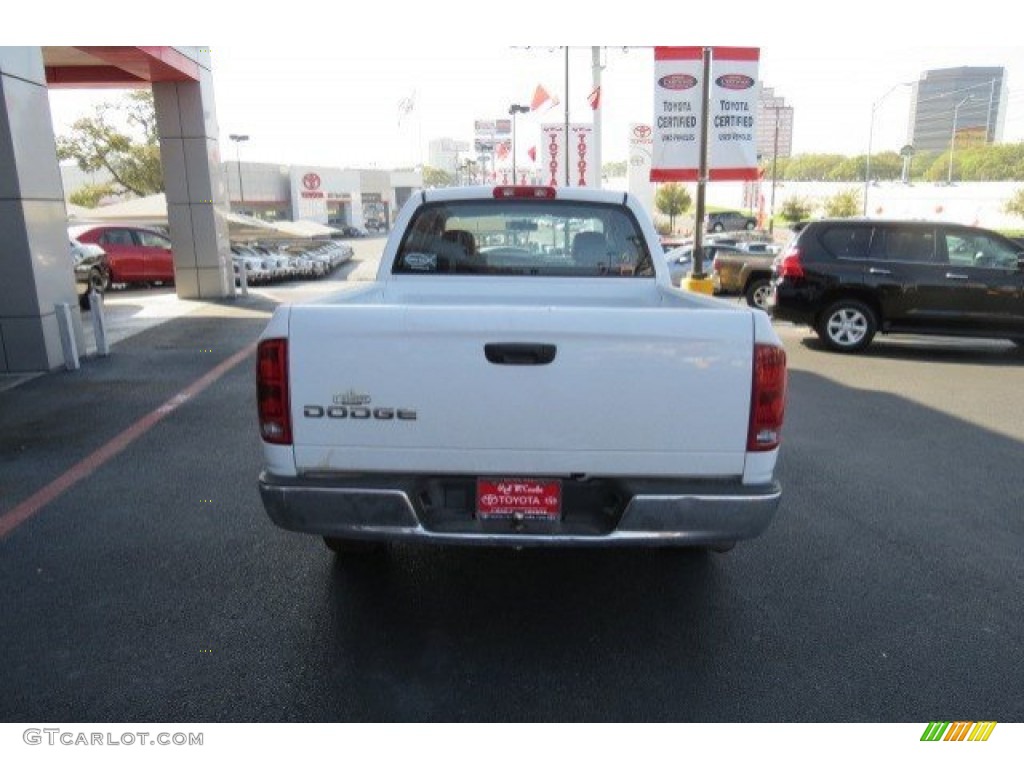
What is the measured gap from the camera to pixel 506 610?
11.6 feet

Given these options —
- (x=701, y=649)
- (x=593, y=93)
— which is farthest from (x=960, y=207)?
(x=701, y=649)

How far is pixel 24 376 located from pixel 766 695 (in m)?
8.97

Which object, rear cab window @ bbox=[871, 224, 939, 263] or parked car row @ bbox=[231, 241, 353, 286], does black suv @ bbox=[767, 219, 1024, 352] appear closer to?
rear cab window @ bbox=[871, 224, 939, 263]

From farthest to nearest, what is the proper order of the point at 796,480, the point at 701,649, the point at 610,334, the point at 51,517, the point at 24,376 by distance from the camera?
the point at 24,376 < the point at 796,480 < the point at 51,517 < the point at 701,649 < the point at 610,334

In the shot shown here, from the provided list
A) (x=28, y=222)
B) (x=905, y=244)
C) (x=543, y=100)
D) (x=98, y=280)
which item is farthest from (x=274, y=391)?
(x=543, y=100)

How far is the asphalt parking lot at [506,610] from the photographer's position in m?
2.89

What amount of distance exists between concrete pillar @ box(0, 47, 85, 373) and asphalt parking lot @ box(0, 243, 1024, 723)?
362cm

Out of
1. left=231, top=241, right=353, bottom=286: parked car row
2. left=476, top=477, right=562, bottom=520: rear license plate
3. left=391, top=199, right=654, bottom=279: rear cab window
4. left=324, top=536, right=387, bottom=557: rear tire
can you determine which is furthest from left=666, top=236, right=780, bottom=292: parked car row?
left=231, top=241, right=353, bottom=286: parked car row

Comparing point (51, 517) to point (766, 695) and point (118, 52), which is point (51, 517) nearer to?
point (766, 695)

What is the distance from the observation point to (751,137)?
40.3 feet

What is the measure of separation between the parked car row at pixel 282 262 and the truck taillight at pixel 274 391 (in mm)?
17657

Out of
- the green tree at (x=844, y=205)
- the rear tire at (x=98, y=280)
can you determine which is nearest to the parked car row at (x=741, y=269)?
the rear tire at (x=98, y=280)
